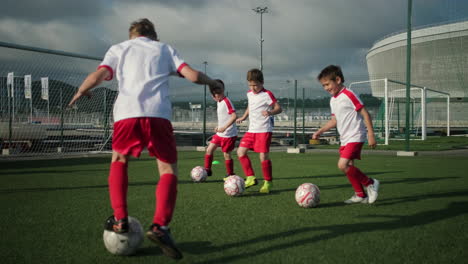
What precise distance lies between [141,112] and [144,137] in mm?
197

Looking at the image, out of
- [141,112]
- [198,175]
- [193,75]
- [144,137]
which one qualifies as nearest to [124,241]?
[144,137]

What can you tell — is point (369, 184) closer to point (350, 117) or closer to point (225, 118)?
point (350, 117)

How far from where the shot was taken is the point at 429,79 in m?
51.0

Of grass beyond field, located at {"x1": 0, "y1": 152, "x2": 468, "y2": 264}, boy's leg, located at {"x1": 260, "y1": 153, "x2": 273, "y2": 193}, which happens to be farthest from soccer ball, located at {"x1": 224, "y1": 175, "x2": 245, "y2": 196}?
boy's leg, located at {"x1": 260, "y1": 153, "x2": 273, "y2": 193}

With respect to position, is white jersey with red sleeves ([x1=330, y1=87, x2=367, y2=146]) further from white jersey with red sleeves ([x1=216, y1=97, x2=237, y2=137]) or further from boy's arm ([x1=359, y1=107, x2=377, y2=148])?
white jersey with red sleeves ([x1=216, y1=97, x2=237, y2=137])

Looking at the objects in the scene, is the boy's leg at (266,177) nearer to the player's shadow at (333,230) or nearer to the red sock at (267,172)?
the red sock at (267,172)

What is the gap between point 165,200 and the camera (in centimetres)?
276

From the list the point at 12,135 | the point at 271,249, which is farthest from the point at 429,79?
the point at 271,249

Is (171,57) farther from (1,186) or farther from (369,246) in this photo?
(1,186)

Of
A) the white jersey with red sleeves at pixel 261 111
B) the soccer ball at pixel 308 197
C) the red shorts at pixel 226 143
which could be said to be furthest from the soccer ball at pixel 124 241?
the red shorts at pixel 226 143

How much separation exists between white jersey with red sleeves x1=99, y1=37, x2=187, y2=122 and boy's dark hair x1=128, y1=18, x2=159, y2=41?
0.32ft

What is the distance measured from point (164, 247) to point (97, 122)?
12947 millimetres

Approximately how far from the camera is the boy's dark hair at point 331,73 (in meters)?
4.93

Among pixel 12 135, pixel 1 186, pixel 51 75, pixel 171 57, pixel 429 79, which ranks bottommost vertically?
pixel 1 186
